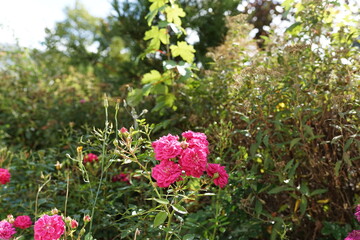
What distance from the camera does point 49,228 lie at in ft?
5.89

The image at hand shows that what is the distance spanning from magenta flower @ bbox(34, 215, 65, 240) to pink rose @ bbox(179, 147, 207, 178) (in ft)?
1.79

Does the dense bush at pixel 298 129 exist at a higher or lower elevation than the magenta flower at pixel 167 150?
lower

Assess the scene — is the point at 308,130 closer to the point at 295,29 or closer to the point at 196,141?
the point at 196,141

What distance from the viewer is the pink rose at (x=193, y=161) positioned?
1.85m

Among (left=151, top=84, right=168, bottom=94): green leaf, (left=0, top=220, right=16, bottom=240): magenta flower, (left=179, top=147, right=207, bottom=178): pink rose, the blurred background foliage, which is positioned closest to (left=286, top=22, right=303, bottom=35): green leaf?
the blurred background foliage

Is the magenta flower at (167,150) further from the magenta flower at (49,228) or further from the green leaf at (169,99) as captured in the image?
the green leaf at (169,99)

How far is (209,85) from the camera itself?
10.1ft

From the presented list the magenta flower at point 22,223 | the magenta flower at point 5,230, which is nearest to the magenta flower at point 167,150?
the magenta flower at point 5,230

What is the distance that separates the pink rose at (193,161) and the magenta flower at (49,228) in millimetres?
546

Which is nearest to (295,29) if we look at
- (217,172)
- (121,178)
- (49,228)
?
(217,172)

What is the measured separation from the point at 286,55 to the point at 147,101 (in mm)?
1551

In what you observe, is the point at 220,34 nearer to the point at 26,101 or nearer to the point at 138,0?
the point at 138,0

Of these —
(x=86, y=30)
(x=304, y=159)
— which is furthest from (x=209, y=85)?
(x=86, y=30)

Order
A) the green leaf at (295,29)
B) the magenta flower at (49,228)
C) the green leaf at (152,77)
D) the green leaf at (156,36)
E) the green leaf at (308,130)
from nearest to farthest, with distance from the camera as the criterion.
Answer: the magenta flower at (49,228) → the green leaf at (308,130) → the green leaf at (295,29) → the green leaf at (152,77) → the green leaf at (156,36)
